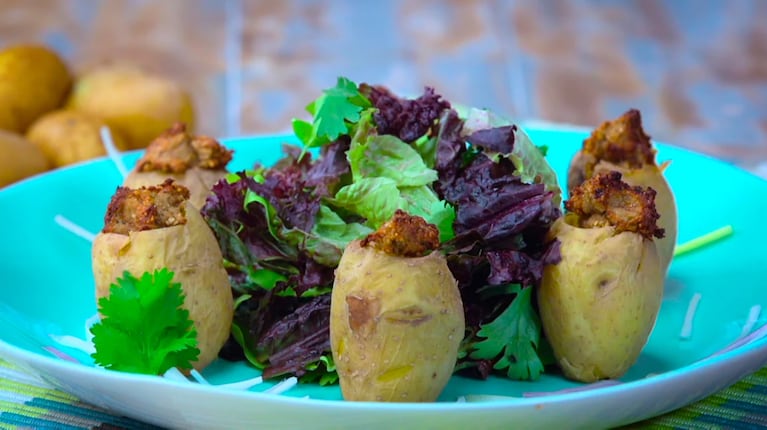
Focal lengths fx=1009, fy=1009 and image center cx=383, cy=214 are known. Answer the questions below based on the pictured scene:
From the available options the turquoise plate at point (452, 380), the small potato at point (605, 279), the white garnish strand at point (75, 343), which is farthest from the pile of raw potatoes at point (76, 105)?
the small potato at point (605, 279)

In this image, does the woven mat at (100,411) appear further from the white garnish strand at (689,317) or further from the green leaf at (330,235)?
the green leaf at (330,235)

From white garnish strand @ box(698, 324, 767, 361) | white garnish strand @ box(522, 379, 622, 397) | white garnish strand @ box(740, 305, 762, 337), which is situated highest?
white garnish strand @ box(698, 324, 767, 361)

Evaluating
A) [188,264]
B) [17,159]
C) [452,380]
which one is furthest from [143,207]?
[17,159]

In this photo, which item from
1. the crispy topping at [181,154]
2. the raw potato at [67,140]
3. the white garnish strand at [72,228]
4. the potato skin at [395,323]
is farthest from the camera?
the raw potato at [67,140]

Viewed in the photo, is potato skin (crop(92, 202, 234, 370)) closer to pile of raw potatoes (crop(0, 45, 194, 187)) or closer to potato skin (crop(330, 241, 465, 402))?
potato skin (crop(330, 241, 465, 402))

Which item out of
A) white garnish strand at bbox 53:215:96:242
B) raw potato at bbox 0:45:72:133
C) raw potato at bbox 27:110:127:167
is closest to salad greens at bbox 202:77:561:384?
white garnish strand at bbox 53:215:96:242
